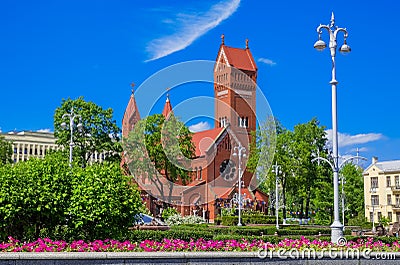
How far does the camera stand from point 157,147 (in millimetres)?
48844

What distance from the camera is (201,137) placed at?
71875mm

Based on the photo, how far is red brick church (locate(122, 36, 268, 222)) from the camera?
197 ft

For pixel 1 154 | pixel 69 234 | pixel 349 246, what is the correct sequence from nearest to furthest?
pixel 349 246 → pixel 69 234 → pixel 1 154

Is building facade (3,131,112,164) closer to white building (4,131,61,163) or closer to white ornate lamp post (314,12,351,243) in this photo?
white building (4,131,61,163)

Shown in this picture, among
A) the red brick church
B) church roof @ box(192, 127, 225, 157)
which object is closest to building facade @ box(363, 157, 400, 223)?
the red brick church

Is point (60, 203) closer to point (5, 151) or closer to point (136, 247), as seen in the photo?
point (136, 247)

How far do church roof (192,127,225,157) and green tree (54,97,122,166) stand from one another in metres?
21.6

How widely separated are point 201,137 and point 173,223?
33.2 m

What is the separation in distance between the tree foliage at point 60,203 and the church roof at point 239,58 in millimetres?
56869

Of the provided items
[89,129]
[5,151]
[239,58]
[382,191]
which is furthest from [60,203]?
[239,58]

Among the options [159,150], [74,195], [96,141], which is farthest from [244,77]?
[74,195]

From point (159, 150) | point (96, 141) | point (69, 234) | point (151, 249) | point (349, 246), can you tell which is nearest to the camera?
point (151, 249)

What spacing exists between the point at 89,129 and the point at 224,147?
23.9m

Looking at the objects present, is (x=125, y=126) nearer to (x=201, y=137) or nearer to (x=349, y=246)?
(x=201, y=137)
